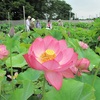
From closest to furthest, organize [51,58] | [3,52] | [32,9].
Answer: [51,58] < [3,52] < [32,9]

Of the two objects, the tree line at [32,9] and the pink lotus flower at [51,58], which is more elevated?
the pink lotus flower at [51,58]

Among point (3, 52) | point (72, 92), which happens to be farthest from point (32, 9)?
point (72, 92)

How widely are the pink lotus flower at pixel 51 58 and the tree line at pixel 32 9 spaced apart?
3070 cm

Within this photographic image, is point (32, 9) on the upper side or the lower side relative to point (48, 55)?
lower

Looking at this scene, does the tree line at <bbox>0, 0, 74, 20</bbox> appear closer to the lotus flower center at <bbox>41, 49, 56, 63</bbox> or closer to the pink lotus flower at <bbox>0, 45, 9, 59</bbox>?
the pink lotus flower at <bbox>0, 45, 9, 59</bbox>

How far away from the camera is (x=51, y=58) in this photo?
0.50 metres

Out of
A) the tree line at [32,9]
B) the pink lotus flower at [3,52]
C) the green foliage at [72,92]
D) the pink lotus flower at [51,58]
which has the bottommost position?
the tree line at [32,9]

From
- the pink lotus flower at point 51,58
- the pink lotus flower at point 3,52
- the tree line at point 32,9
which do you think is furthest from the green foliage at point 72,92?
the tree line at point 32,9

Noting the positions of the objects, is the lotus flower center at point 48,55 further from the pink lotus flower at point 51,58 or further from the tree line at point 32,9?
the tree line at point 32,9

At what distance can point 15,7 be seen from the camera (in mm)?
32062

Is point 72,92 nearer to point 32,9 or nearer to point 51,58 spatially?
point 51,58

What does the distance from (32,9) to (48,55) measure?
33.1 metres

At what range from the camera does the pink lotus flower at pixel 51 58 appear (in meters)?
0.47

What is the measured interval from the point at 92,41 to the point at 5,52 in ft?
3.79
